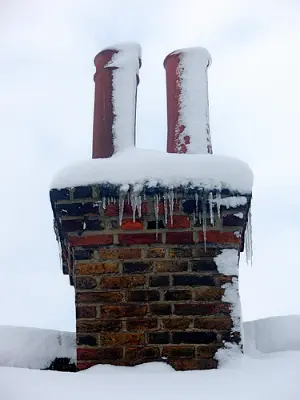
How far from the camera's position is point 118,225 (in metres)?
2.52

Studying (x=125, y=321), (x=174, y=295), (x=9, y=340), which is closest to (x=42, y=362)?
(x=9, y=340)

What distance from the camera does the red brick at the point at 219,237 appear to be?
2.50m

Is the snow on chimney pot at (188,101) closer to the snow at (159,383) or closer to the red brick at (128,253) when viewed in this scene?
the red brick at (128,253)

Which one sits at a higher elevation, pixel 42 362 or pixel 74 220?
pixel 74 220

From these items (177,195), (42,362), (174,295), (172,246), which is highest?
(177,195)

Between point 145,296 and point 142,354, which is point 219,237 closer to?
point 145,296

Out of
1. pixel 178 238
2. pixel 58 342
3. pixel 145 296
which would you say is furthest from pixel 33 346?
pixel 178 238

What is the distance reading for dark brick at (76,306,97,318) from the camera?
245 cm

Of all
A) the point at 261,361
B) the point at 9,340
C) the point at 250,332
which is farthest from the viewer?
the point at 250,332

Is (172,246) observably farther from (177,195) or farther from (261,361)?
(261,361)

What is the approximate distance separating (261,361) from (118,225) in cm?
85

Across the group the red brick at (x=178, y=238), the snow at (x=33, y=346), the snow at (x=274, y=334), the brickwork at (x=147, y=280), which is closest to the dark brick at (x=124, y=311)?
the brickwork at (x=147, y=280)

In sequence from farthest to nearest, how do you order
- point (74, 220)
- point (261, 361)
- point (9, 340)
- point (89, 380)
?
point (9, 340) → point (74, 220) → point (261, 361) → point (89, 380)

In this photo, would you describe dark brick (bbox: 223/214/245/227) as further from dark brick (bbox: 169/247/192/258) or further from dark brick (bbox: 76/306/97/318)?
dark brick (bbox: 76/306/97/318)
